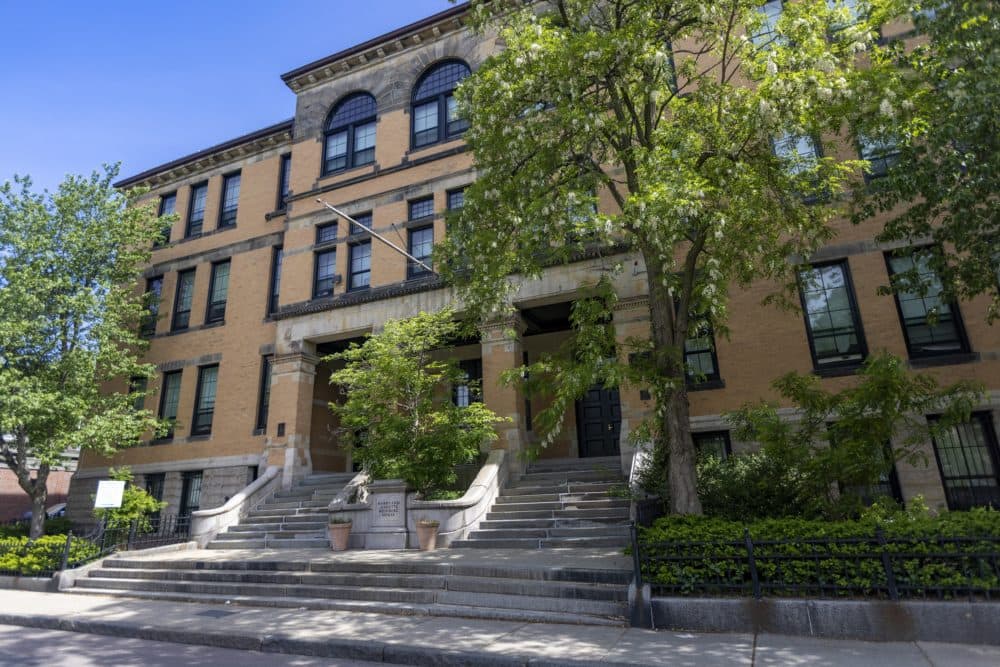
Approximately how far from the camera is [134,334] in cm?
2189

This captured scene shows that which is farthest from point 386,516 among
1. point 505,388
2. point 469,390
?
point 469,390

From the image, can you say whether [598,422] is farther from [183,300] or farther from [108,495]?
[183,300]

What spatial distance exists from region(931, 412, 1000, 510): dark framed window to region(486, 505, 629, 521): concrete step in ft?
22.4

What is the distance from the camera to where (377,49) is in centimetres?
2200

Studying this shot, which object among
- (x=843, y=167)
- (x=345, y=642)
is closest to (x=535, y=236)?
(x=843, y=167)

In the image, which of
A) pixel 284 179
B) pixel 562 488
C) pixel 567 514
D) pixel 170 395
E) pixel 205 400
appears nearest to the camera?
pixel 567 514

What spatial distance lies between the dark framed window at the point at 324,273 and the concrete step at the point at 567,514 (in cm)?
1074

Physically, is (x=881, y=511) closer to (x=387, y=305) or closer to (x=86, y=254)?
(x=387, y=305)

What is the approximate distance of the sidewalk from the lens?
5.91 metres

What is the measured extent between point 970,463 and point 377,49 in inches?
874

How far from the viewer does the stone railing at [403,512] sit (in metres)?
12.7

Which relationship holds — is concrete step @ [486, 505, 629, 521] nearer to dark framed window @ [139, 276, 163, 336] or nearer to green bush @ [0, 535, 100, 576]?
green bush @ [0, 535, 100, 576]

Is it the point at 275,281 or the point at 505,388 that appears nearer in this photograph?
the point at 505,388

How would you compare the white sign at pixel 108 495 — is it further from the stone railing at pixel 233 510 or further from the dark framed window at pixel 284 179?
the dark framed window at pixel 284 179
